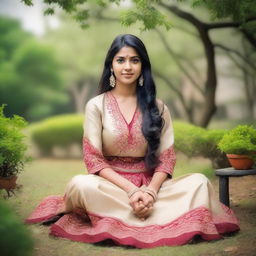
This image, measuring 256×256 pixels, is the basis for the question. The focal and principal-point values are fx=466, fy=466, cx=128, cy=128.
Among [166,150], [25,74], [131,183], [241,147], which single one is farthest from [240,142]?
[25,74]

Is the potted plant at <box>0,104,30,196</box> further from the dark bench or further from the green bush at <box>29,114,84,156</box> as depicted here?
the green bush at <box>29,114,84,156</box>

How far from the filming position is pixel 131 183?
173 inches

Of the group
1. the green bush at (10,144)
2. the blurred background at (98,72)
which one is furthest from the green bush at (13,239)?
the green bush at (10,144)

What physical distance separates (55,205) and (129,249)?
1390 mm

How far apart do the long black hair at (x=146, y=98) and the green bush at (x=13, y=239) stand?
2412 millimetres

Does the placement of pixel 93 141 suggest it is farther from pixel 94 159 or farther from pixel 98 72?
pixel 98 72

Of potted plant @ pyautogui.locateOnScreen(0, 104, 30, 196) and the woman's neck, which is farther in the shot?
potted plant @ pyautogui.locateOnScreen(0, 104, 30, 196)

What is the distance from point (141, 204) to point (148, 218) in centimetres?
18

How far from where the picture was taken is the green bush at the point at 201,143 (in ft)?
25.6

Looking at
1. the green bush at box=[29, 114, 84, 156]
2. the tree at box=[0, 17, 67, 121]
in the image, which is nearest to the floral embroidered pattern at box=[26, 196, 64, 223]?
the green bush at box=[29, 114, 84, 156]

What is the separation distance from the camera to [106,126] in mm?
4699

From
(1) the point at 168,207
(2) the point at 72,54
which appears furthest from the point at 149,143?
(2) the point at 72,54

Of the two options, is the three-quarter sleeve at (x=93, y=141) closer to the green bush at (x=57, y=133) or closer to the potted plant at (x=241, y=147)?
the potted plant at (x=241, y=147)

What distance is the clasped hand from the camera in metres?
4.18
